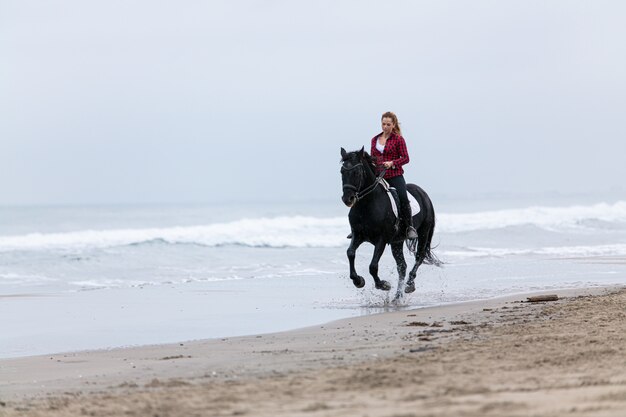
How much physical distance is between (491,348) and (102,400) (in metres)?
2.91

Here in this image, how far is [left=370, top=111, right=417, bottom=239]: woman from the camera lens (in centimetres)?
1252

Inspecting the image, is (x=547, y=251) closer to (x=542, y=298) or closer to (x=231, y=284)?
(x=231, y=284)

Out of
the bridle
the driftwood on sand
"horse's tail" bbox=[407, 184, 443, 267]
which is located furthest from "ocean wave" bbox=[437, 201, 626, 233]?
the driftwood on sand

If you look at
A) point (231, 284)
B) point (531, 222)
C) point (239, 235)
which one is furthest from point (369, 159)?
point (531, 222)

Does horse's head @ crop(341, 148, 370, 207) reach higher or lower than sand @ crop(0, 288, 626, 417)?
higher

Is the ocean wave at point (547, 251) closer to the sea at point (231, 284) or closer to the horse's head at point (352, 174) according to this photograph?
the sea at point (231, 284)

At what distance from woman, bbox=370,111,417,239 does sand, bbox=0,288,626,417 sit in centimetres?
314

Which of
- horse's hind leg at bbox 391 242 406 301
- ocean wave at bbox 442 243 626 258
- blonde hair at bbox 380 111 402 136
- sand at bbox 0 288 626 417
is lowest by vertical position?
sand at bbox 0 288 626 417

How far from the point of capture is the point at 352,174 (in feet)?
38.4

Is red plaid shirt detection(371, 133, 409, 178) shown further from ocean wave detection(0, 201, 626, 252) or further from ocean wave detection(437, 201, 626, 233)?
ocean wave detection(437, 201, 626, 233)

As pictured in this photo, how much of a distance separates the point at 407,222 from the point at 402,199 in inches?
12.8

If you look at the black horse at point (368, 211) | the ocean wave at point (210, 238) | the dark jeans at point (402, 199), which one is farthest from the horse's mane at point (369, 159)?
the ocean wave at point (210, 238)

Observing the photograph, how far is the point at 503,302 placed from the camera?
460 inches

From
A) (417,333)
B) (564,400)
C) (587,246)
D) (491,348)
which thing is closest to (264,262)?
(587,246)
